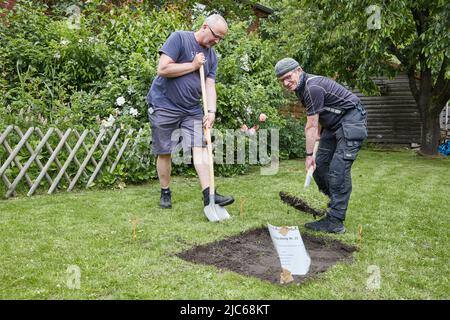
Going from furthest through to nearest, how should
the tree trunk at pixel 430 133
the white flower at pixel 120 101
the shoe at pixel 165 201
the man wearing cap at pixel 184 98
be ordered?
the tree trunk at pixel 430 133 < the white flower at pixel 120 101 < the shoe at pixel 165 201 < the man wearing cap at pixel 184 98

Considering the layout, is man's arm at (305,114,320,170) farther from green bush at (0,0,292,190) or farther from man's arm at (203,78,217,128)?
green bush at (0,0,292,190)

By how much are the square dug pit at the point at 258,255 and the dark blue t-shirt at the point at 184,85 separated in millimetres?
1466

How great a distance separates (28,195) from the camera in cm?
519

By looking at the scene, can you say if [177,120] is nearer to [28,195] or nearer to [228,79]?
[28,195]

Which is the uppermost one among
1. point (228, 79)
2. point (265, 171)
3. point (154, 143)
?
point (228, 79)

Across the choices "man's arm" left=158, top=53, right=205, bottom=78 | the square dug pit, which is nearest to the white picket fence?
"man's arm" left=158, top=53, right=205, bottom=78

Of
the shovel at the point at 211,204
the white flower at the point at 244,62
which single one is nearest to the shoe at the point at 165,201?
the shovel at the point at 211,204

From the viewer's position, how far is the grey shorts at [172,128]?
4.52 metres

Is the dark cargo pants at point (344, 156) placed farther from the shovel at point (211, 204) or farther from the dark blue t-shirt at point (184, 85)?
the dark blue t-shirt at point (184, 85)

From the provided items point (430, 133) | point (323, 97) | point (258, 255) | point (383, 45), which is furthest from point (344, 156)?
point (430, 133)

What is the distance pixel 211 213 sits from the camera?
4.24m

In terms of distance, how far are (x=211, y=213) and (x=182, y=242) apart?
70 cm

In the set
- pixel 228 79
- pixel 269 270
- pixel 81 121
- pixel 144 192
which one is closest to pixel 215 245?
pixel 269 270

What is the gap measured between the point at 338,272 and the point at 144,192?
3129 mm
